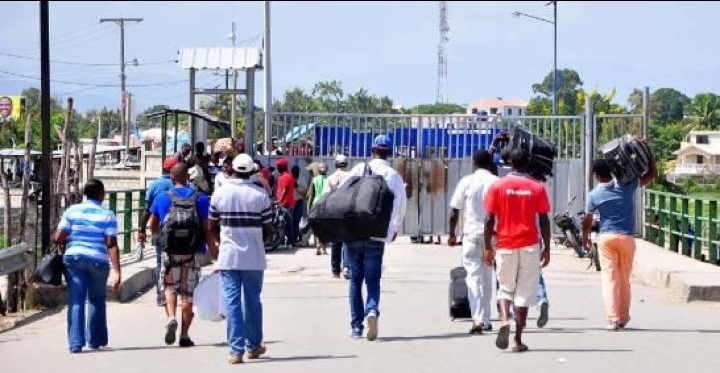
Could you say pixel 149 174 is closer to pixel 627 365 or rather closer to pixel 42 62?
pixel 42 62

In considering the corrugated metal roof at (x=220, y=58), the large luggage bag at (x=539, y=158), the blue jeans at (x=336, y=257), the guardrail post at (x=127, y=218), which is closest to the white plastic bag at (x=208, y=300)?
the large luggage bag at (x=539, y=158)

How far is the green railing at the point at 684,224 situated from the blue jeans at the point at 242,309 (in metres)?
12.0

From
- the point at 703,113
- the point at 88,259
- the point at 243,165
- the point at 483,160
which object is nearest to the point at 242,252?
the point at 243,165

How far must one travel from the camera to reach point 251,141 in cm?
2812

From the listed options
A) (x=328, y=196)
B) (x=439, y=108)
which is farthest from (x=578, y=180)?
(x=439, y=108)

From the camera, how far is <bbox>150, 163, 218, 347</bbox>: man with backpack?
41.4ft

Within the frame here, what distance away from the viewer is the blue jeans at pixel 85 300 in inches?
494

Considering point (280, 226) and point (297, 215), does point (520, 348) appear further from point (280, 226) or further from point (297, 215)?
point (297, 215)

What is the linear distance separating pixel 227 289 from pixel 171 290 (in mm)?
1208

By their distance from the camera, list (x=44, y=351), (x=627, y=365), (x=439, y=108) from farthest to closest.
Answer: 1. (x=439, y=108)
2. (x=44, y=351)
3. (x=627, y=365)

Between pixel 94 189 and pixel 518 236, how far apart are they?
3741mm

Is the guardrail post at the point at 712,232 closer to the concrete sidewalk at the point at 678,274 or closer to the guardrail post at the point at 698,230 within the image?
the guardrail post at the point at 698,230

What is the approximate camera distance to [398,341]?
43.2 feet

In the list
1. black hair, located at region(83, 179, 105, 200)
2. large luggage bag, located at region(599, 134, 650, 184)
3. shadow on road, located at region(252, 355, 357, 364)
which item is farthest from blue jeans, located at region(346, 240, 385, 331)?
large luggage bag, located at region(599, 134, 650, 184)
